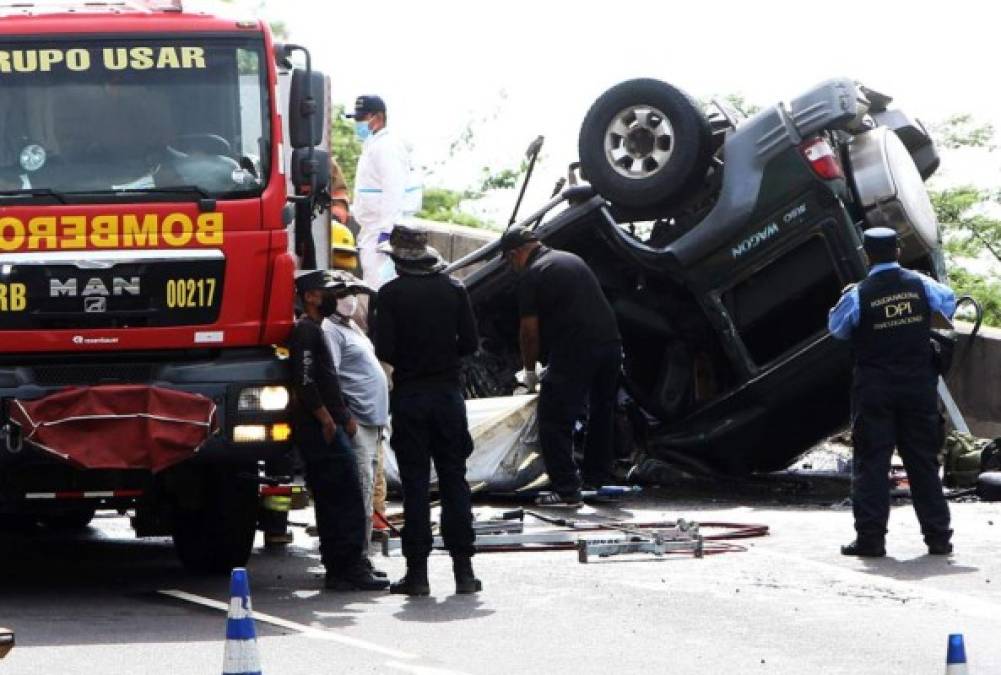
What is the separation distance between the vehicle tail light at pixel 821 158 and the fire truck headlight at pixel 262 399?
16.0 ft

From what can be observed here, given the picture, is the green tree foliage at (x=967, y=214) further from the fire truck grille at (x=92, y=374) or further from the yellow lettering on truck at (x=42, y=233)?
the yellow lettering on truck at (x=42, y=233)

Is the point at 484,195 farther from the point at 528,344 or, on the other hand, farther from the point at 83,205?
the point at 83,205

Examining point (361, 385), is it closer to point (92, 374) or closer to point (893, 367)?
point (92, 374)

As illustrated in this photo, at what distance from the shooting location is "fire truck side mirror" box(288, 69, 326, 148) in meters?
11.6

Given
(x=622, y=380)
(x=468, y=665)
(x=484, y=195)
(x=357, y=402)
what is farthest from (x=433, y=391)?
(x=484, y=195)

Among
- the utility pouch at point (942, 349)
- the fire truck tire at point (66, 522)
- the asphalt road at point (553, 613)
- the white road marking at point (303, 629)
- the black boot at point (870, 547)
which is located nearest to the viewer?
the asphalt road at point (553, 613)

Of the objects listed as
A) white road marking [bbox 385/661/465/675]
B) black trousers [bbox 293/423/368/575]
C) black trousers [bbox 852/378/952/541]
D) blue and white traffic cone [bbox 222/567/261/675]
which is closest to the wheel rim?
black trousers [bbox 852/378/952/541]

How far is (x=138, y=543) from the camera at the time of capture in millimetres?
13906

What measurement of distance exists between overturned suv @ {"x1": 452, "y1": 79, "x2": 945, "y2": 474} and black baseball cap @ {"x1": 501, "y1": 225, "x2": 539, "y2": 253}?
35.4 inches

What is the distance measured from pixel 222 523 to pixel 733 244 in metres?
4.73

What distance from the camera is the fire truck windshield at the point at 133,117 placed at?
36.9 ft

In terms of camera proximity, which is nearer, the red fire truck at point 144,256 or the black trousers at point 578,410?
the red fire truck at point 144,256

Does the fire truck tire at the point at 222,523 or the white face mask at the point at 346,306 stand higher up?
the white face mask at the point at 346,306

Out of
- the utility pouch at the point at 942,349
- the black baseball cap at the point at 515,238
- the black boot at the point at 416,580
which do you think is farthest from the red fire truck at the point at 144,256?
the utility pouch at the point at 942,349
